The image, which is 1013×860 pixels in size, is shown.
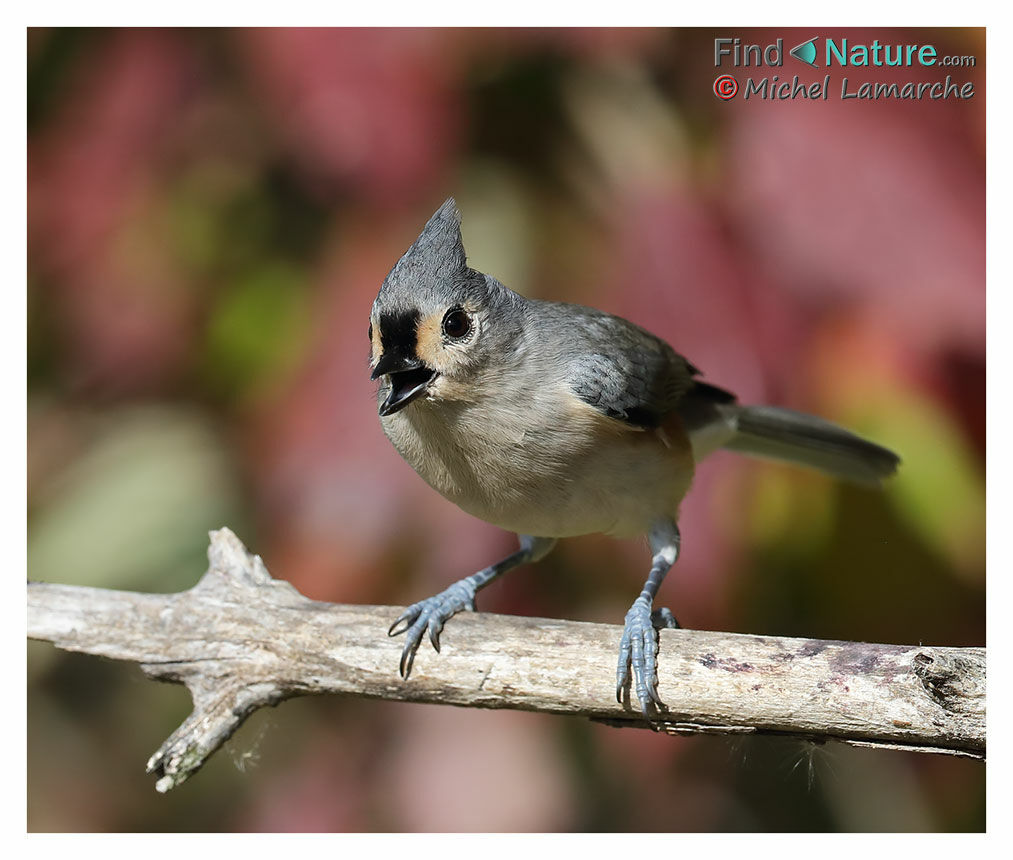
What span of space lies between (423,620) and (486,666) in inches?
7.8

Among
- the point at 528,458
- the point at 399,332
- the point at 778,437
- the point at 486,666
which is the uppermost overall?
the point at 778,437

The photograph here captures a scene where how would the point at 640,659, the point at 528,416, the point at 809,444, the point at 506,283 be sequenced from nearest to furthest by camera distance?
the point at 640,659
the point at 528,416
the point at 506,283
the point at 809,444

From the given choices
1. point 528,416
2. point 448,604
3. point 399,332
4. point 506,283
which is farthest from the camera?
point 506,283

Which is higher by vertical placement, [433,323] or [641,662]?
[433,323]

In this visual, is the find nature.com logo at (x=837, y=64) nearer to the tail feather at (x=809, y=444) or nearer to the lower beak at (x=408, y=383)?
the tail feather at (x=809, y=444)

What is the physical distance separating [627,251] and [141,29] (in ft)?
4.13

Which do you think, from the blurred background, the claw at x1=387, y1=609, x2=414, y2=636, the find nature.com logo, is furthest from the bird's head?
the find nature.com logo

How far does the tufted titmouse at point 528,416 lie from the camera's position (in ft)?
6.49

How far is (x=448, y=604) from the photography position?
90.4 inches

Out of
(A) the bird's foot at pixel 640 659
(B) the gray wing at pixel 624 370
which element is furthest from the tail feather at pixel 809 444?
(A) the bird's foot at pixel 640 659

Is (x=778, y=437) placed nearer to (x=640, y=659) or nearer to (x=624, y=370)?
(x=624, y=370)

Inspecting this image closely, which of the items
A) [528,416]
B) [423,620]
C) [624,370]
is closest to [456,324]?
[528,416]

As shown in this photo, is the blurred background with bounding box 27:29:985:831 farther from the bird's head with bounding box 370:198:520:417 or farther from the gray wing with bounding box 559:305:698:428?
the bird's head with bounding box 370:198:520:417

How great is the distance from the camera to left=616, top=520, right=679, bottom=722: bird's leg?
1992 mm
